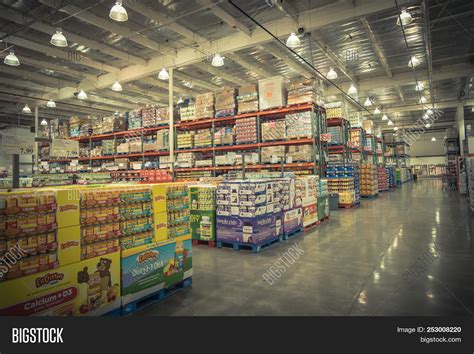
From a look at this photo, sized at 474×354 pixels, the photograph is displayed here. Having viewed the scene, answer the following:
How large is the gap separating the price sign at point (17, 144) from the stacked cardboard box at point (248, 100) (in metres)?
7.75

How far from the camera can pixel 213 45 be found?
11328 millimetres

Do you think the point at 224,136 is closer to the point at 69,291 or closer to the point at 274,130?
the point at 274,130

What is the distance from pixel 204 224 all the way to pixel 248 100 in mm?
5476

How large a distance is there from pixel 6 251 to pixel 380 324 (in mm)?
3569

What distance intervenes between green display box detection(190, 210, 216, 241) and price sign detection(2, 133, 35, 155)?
3.77 metres

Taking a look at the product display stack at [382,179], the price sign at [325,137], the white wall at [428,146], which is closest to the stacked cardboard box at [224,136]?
the price sign at [325,137]

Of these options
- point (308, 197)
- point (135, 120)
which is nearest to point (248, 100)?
point (308, 197)

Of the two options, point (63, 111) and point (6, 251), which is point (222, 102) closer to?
point (6, 251)

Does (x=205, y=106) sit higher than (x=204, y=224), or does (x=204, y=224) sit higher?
(x=205, y=106)

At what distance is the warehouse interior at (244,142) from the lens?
3.50 metres

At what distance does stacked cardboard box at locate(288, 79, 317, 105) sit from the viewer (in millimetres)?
9484

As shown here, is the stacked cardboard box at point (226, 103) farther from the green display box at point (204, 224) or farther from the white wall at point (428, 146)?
the white wall at point (428, 146)

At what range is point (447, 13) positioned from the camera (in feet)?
→ 34.2

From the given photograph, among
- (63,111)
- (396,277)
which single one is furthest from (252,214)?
(63,111)
